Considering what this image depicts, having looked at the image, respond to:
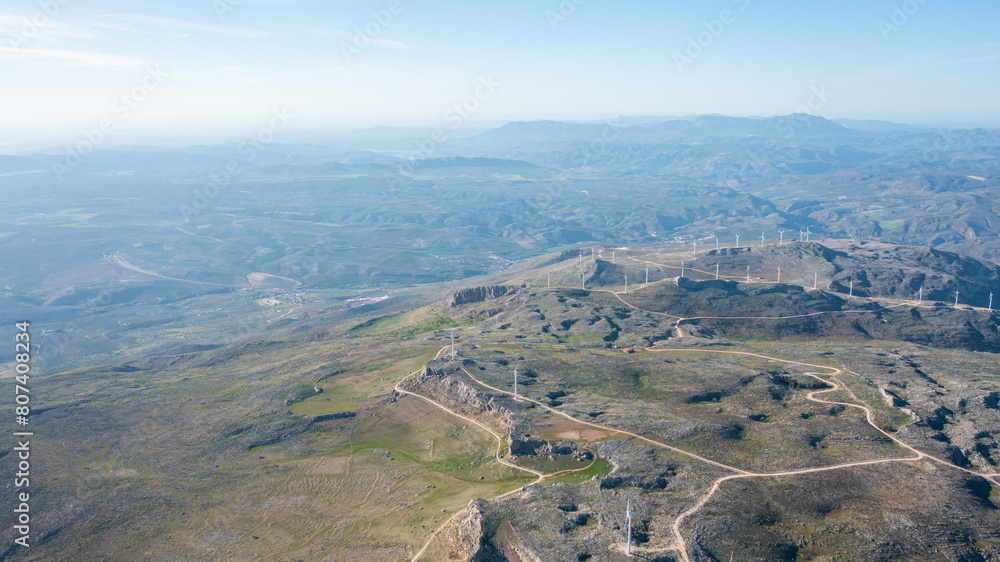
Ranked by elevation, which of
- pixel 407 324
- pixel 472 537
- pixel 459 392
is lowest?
pixel 407 324

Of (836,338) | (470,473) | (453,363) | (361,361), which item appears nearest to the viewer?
(470,473)

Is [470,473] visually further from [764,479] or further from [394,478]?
[764,479]

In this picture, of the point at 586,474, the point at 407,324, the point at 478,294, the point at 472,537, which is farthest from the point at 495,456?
the point at 478,294

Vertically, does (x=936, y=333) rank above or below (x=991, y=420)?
below

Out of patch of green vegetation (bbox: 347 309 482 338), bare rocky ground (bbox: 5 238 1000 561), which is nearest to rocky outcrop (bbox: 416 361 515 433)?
bare rocky ground (bbox: 5 238 1000 561)

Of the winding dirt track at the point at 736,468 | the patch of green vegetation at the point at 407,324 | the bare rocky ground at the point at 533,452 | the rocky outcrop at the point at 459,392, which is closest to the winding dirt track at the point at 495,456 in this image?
the winding dirt track at the point at 736,468

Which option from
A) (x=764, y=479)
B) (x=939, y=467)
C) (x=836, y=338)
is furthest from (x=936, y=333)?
(x=764, y=479)

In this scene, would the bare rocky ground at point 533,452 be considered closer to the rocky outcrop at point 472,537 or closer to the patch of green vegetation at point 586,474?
the rocky outcrop at point 472,537

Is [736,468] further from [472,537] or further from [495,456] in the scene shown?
[472,537]

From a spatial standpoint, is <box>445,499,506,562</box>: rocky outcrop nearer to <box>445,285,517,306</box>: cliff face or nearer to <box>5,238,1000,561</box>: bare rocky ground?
<box>5,238,1000,561</box>: bare rocky ground
